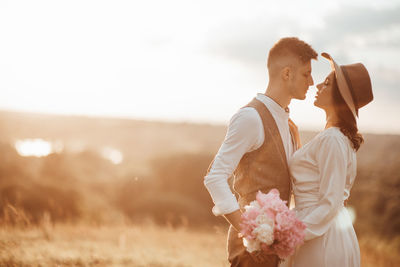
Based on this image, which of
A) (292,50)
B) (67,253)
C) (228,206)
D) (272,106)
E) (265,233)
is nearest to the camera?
(265,233)

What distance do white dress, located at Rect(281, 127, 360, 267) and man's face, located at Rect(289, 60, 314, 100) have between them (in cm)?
49

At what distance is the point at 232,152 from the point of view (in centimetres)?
307

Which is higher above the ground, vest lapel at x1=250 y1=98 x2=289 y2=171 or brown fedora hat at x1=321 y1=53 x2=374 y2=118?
brown fedora hat at x1=321 y1=53 x2=374 y2=118

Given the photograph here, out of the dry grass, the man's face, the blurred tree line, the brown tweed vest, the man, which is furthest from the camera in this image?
the blurred tree line

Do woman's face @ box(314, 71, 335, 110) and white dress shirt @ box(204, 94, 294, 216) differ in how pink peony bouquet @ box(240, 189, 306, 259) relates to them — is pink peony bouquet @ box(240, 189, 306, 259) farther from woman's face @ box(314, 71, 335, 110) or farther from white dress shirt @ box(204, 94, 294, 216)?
woman's face @ box(314, 71, 335, 110)

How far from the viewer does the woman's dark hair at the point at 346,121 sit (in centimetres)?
318

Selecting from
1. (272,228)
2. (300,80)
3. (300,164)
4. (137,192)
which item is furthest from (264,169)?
(137,192)

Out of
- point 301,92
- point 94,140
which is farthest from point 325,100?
point 94,140

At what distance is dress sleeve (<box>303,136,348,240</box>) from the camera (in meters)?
2.97

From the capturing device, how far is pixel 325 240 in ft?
10.2

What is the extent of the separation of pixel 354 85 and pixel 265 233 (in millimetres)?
1376

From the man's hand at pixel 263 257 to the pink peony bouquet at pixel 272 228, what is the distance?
0.10 metres

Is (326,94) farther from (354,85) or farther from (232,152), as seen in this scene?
(232,152)

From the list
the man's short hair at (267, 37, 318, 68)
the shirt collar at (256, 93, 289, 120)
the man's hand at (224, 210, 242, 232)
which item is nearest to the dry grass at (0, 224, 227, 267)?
the man's hand at (224, 210, 242, 232)
